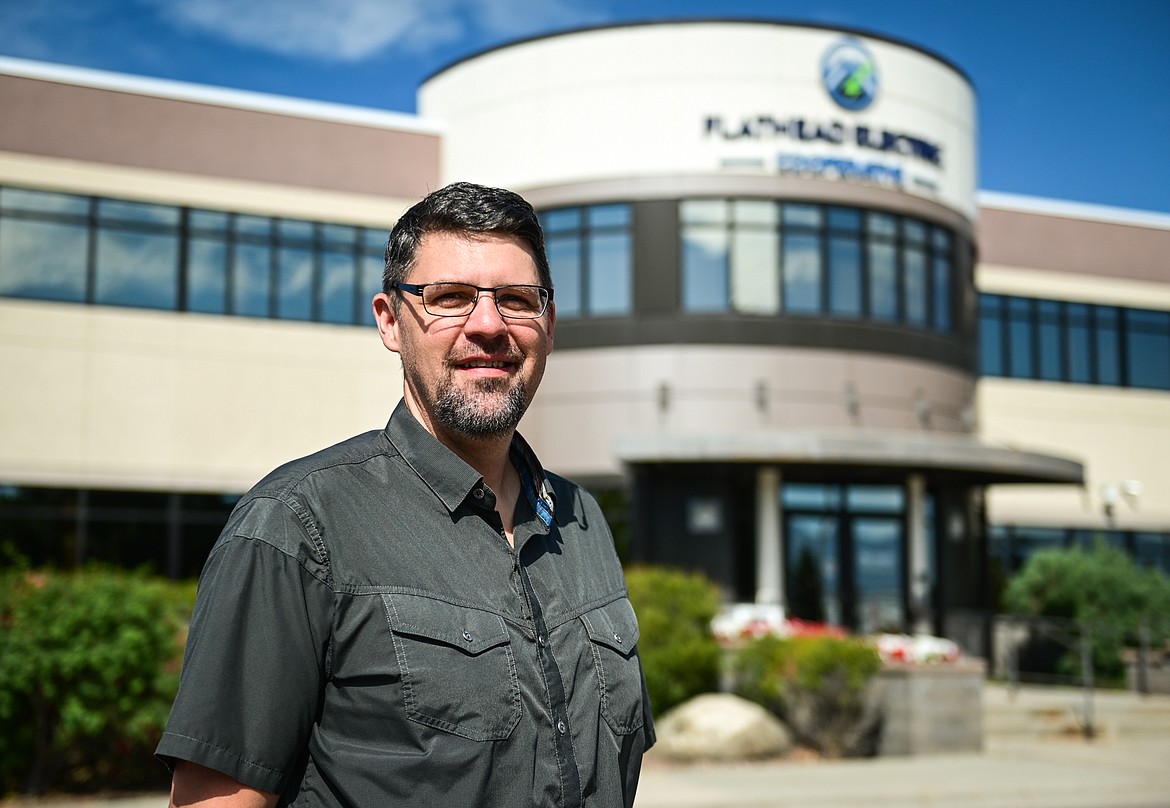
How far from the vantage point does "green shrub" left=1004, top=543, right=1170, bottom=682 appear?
866 inches

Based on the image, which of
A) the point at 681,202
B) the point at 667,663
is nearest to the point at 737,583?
the point at 681,202

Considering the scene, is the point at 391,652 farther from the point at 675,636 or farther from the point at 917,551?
the point at 917,551

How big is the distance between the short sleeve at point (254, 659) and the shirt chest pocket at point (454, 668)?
156 millimetres

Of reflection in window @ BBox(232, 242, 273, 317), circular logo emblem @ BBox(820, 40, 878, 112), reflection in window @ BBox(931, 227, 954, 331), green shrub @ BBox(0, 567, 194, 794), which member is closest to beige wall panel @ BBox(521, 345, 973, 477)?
reflection in window @ BBox(931, 227, 954, 331)

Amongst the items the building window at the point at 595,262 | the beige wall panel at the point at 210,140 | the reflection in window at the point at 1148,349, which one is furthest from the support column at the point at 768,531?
the reflection in window at the point at 1148,349

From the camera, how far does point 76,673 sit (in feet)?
34.0

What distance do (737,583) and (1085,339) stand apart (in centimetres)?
1256

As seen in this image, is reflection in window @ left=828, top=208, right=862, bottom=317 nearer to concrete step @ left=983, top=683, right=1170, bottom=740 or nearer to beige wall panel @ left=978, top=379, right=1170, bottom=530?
beige wall panel @ left=978, top=379, right=1170, bottom=530

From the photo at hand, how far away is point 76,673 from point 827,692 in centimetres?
794

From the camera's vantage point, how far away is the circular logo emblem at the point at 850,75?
79.8 ft

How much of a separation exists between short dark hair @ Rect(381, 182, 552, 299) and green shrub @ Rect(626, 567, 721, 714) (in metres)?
11.6

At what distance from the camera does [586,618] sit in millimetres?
2793

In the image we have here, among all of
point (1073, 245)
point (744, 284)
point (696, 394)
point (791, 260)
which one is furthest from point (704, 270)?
point (1073, 245)

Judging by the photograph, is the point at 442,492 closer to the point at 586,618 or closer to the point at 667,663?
the point at 586,618
